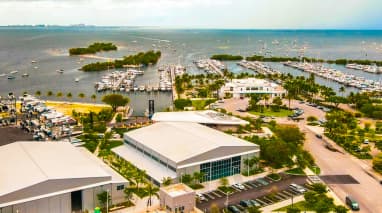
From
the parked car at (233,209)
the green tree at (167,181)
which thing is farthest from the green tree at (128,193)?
the parked car at (233,209)

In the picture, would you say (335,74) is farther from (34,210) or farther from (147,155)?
(34,210)

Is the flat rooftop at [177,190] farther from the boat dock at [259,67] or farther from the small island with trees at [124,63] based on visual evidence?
the small island with trees at [124,63]

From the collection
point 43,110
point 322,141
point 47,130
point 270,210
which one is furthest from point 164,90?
point 270,210

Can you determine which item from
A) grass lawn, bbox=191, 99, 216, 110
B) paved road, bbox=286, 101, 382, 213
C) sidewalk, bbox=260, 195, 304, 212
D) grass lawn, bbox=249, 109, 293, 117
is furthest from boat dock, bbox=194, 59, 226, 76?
sidewalk, bbox=260, 195, 304, 212

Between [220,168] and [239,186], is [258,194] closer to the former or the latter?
[239,186]

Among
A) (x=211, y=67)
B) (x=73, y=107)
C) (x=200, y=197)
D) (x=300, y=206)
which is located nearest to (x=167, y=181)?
(x=200, y=197)
